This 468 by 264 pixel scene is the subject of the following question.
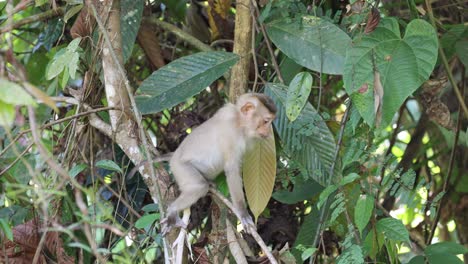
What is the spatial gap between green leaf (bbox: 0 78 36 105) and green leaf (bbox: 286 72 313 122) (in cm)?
147

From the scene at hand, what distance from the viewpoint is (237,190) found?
133 inches

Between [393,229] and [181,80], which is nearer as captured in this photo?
[393,229]

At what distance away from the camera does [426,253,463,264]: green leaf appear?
9.99 ft

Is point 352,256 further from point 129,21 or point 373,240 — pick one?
point 129,21

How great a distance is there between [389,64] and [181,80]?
92cm

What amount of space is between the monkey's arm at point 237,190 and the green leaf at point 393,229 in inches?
21.7

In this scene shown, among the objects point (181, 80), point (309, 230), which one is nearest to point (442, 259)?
A: point (309, 230)

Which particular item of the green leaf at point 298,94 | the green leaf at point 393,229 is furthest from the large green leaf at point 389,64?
the green leaf at point 393,229

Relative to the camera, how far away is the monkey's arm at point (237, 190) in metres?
3.21

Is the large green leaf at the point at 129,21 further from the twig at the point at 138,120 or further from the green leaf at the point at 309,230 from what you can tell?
the green leaf at the point at 309,230

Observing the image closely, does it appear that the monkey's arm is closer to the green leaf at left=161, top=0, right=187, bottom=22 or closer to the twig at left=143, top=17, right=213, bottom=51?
the twig at left=143, top=17, right=213, bottom=51

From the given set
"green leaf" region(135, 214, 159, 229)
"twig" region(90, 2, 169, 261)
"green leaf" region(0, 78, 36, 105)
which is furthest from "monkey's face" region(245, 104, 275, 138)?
"green leaf" region(0, 78, 36, 105)

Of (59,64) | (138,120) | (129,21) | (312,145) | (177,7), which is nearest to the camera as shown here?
→ (138,120)

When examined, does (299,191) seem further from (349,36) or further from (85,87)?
(85,87)
